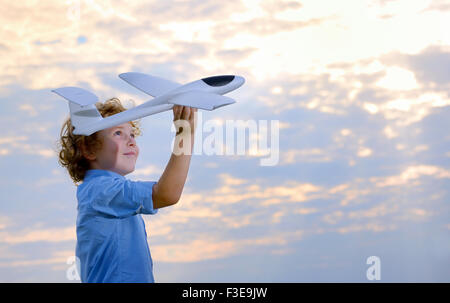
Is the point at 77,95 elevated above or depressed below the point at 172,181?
above

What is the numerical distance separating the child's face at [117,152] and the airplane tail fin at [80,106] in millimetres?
182

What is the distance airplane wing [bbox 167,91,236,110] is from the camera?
4073 mm

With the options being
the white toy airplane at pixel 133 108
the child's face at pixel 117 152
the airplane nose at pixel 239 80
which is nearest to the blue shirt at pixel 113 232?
the child's face at pixel 117 152

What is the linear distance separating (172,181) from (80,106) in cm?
135

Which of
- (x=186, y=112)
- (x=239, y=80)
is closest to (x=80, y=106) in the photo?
(x=186, y=112)

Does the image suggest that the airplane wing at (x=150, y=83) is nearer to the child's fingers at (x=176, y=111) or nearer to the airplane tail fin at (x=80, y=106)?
the airplane tail fin at (x=80, y=106)

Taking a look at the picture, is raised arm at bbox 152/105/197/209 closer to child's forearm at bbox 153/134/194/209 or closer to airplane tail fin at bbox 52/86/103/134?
child's forearm at bbox 153/134/194/209

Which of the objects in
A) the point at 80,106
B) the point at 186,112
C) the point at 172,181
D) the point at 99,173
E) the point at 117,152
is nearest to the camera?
the point at 172,181

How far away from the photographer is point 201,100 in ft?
13.8

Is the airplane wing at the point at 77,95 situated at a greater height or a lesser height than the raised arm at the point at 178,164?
greater

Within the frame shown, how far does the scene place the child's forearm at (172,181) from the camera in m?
4.14

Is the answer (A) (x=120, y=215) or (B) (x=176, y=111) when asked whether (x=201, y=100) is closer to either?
(B) (x=176, y=111)

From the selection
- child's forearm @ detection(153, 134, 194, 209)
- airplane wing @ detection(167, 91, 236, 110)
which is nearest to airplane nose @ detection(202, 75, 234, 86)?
airplane wing @ detection(167, 91, 236, 110)

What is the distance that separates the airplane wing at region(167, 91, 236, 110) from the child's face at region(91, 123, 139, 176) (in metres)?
0.69
